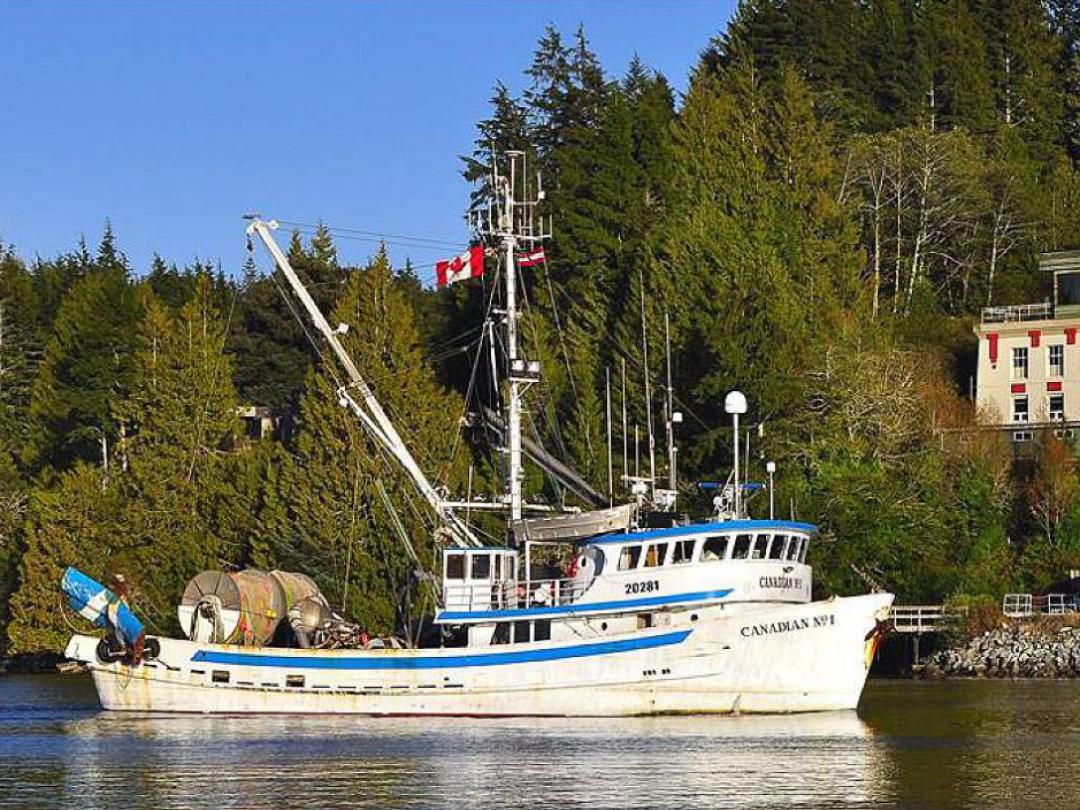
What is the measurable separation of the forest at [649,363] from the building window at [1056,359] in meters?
4.15

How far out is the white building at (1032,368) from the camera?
97188 millimetres

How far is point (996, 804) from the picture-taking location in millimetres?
40969

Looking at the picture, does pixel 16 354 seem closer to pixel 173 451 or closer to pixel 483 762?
pixel 173 451

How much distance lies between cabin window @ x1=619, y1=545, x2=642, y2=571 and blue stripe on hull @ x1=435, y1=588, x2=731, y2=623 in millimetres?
879

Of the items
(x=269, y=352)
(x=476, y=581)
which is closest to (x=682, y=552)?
(x=476, y=581)

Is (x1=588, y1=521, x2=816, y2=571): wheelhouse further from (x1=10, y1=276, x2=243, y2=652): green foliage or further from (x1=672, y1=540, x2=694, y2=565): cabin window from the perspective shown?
(x1=10, y1=276, x2=243, y2=652): green foliage

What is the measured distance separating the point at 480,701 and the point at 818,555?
2850 centimetres

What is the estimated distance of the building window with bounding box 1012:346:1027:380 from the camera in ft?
323

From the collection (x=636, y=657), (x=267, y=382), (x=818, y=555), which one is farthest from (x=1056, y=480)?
(x=267, y=382)

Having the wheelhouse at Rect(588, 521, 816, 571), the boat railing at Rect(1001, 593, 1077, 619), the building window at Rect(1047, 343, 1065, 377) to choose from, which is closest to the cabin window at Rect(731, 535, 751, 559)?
the wheelhouse at Rect(588, 521, 816, 571)

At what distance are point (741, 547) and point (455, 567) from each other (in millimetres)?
7967

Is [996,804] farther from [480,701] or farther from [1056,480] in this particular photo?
[1056,480]

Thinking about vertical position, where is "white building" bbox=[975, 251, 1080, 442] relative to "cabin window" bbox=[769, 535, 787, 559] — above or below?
above

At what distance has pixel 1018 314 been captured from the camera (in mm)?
101125
